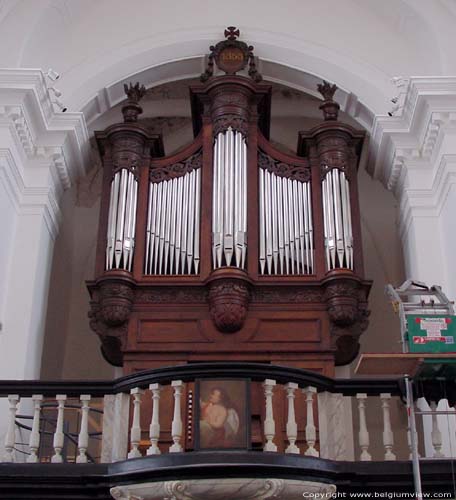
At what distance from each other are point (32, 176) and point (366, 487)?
17.7 ft

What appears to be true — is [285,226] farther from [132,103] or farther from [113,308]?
[132,103]

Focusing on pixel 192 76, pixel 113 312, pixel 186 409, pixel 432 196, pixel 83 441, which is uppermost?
pixel 192 76

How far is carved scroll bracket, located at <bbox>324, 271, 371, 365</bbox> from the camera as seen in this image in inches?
389

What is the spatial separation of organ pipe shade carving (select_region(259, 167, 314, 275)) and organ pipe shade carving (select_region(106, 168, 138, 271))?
1.50 m

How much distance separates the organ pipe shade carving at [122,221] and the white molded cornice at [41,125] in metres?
0.73

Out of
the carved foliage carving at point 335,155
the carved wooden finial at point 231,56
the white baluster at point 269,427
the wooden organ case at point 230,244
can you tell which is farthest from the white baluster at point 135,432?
the carved wooden finial at point 231,56

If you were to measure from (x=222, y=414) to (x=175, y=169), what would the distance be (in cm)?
419

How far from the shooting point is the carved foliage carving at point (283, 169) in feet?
35.9

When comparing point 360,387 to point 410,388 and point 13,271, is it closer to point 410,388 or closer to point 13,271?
point 410,388

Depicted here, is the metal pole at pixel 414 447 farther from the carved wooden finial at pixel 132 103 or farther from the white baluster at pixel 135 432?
the carved wooden finial at pixel 132 103

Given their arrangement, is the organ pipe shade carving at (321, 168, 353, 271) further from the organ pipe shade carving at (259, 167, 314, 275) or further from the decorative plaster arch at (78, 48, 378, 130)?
the decorative plaster arch at (78, 48, 378, 130)

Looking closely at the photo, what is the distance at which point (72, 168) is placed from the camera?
1145 cm

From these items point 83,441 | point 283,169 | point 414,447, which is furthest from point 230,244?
point 414,447

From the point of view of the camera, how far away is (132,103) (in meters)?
11.4
